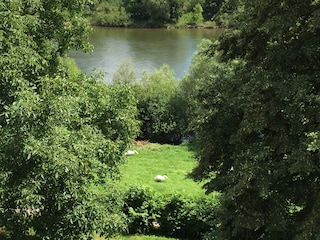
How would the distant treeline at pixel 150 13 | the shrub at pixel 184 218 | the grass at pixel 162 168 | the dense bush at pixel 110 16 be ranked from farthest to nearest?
1. the dense bush at pixel 110 16
2. the distant treeline at pixel 150 13
3. the grass at pixel 162 168
4. the shrub at pixel 184 218

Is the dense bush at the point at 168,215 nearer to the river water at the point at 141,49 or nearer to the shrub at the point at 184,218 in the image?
the shrub at the point at 184,218

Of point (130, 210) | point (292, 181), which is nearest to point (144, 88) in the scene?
point (130, 210)

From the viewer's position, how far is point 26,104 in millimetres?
5887

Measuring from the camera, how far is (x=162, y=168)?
786 inches

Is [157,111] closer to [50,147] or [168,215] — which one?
[168,215]

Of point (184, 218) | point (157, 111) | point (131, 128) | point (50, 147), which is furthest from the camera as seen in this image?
point (157, 111)

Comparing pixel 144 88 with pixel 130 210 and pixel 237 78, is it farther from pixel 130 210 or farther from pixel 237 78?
pixel 237 78

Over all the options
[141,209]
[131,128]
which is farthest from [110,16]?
[131,128]

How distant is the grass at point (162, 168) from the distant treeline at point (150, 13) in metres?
47.0

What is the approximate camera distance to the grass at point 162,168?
54.5ft

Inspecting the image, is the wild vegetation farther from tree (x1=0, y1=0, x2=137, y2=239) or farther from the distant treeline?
the distant treeline

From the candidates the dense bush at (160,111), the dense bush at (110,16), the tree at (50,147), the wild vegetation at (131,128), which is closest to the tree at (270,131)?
the wild vegetation at (131,128)

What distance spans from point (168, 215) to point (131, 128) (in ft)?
13.6

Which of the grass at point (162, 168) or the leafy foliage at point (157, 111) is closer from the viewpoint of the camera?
the grass at point (162, 168)
